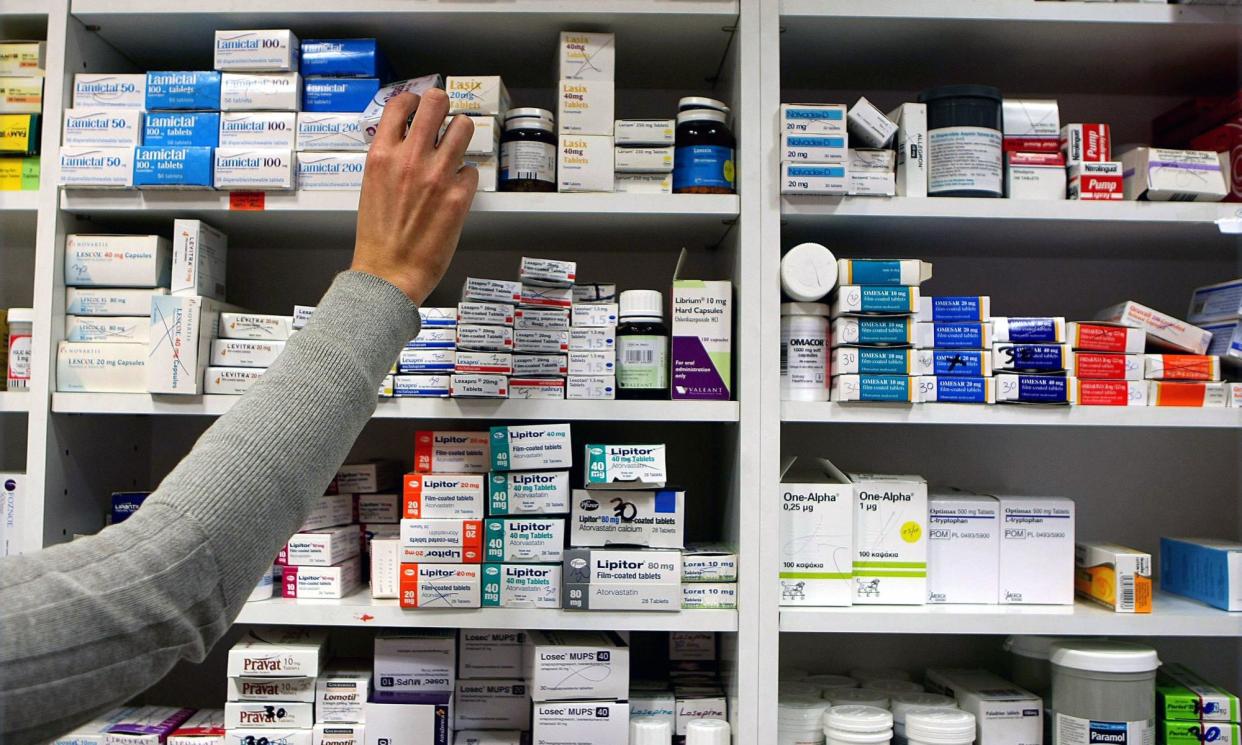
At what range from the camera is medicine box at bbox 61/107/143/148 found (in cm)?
157

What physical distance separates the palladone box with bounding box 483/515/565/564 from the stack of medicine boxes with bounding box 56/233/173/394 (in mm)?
719

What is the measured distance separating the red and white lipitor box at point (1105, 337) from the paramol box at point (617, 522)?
2.70 ft

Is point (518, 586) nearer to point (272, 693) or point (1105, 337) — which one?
point (272, 693)

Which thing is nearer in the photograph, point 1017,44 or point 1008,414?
point 1008,414

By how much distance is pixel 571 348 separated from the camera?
61.1 inches

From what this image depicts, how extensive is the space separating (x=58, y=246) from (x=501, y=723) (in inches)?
48.1

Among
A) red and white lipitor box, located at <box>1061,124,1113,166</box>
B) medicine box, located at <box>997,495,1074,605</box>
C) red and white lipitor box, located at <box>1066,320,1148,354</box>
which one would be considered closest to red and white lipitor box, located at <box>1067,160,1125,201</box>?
red and white lipitor box, located at <box>1061,124,1113,166</box>

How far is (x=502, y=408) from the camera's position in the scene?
153 cm

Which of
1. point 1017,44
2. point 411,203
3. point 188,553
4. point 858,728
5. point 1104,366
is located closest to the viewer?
point 188,553

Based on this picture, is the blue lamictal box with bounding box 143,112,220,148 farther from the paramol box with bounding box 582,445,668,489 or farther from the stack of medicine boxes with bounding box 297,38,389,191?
the paramol box with bounding box 582,445,668,489

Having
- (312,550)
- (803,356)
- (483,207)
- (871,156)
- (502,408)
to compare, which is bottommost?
(312,550)

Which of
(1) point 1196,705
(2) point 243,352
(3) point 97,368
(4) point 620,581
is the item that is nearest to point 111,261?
(3) point 97,368

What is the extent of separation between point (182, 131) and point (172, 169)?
8 cm

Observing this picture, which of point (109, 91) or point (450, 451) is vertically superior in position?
point (109, 91)
